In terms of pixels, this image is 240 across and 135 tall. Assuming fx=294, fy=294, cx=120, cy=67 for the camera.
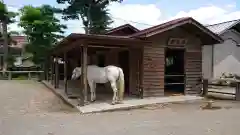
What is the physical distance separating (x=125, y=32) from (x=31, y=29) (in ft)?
43.7

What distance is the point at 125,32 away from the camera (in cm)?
1731

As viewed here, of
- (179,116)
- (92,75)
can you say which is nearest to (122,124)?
(179,116)

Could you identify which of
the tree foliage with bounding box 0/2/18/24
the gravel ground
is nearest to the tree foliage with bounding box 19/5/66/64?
the tree foliage with bounding box 0/2/18/24

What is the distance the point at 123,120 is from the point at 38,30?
827 inches

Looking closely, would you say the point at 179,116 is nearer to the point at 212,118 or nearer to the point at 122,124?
the point at 212,118

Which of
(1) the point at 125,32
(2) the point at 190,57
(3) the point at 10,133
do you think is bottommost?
(3) the point at 10,133

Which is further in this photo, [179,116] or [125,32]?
[125,32]

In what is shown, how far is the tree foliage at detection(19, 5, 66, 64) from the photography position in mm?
26969

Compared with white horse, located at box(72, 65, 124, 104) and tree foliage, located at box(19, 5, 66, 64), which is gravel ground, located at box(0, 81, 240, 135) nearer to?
white horse, located at box(72, 65, 124, 104)

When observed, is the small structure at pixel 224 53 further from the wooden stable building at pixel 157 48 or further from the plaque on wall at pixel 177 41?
the plaque on wall at pixel 177 41

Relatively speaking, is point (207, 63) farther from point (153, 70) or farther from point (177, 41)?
point (153, 70)

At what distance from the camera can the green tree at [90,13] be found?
30.2 m

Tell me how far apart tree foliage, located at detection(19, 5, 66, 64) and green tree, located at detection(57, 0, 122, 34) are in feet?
10.6

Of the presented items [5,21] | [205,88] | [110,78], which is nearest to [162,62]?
[205,88]
